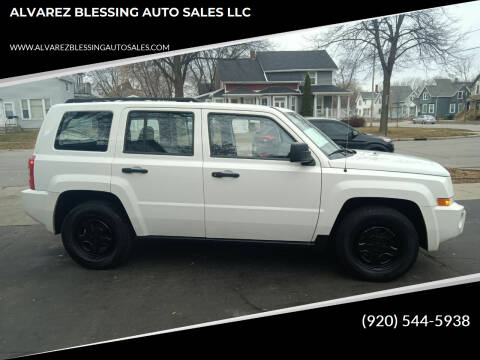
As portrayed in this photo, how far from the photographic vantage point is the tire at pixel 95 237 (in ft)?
13.6

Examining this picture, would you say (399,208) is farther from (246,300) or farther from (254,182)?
(246,300)

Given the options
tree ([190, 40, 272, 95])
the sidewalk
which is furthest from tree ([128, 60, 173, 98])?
the sidewalk

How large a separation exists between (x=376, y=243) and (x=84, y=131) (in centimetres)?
357

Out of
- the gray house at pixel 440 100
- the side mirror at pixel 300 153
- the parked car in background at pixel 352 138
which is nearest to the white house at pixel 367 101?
the parked car in background at pixel 352 138

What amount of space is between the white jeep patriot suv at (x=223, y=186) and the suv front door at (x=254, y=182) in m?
0.01

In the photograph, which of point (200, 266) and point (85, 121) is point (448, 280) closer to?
point (200, 266)

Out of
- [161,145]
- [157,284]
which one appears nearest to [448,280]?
[157,284]

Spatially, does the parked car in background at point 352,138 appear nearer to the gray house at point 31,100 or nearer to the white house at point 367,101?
the white house at point 367,101

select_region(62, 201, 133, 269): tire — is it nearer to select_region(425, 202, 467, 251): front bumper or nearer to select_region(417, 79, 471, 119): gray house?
select_region(425, 202, 467, 251): front bumper

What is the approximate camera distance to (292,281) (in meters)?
3.86

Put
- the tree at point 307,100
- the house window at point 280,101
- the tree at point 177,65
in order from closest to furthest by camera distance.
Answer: the tree at point 177,65 → the tree at point 307,100 → the house window at point 280,101

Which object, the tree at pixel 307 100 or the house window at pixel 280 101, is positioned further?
the house window at pixel 280 101

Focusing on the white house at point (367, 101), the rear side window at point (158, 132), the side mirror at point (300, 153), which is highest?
the white house at point (367, 101)

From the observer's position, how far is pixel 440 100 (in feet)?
211
